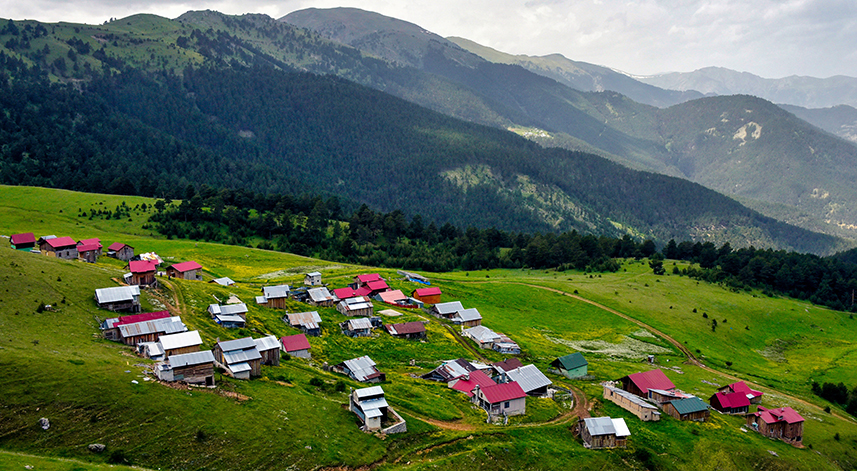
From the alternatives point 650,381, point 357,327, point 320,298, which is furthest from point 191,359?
point 650,381

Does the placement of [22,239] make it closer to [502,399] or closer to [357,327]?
[357,327]

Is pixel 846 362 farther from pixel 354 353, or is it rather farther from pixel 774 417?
pixel 354 353

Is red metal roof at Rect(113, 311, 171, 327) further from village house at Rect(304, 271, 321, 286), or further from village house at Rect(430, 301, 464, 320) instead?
village house at Rect(430, 301, 464, 320)

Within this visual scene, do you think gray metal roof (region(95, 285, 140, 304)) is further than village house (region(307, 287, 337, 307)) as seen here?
No

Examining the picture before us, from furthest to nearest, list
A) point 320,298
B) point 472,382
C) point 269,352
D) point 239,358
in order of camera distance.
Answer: point 320,298 → point 472,382 → point 269,352 → point 239,358

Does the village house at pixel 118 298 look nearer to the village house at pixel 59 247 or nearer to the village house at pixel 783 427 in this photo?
the village house at pixel 59 247

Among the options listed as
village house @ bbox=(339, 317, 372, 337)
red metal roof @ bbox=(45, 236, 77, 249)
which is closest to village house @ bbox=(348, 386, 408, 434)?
village house @ bbox=(339, 317, 372, 337)

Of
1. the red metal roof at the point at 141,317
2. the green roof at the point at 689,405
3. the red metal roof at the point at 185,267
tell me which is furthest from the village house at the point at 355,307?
the green roof at the point at 689,405
